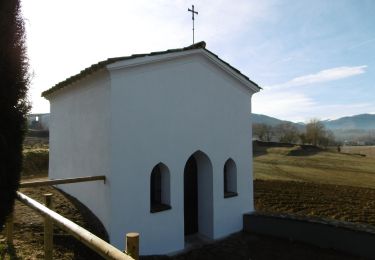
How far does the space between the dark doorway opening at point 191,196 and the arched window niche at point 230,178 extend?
1.19m

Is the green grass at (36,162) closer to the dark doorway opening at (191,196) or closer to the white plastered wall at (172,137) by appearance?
the dark doorway opening at (191,196)

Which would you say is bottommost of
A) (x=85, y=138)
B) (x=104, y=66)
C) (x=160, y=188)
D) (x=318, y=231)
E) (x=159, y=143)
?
(x=318, y=231)

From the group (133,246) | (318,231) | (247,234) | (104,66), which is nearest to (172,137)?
(104,66)

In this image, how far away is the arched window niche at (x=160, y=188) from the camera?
30.7 ft

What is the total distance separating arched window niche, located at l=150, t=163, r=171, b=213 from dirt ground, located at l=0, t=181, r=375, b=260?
151 cm

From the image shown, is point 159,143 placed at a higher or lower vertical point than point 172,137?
lower

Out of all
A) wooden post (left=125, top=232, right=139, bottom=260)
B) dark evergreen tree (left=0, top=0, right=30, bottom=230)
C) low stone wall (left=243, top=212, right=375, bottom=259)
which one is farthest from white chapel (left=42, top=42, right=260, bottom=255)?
wooden post (left=125, top=232, right=139, bottom=260)

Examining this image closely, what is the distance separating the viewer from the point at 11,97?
4.27 m

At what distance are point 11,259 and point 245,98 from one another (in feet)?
29.4

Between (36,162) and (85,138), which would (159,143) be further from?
(36,162)

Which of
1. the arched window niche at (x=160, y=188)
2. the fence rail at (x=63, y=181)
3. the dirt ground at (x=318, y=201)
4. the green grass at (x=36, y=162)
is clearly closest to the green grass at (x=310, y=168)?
the dirt ground at (x=318, y=201)

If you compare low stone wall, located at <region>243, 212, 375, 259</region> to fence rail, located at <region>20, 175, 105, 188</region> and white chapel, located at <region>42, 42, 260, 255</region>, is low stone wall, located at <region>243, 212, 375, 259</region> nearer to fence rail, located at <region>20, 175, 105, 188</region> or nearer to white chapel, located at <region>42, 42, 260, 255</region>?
white chapel, located at <region>42, 42, 260, 255</region>

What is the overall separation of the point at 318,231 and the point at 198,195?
3.90m

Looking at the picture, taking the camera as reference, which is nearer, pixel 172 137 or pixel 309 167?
pixel 172 137
